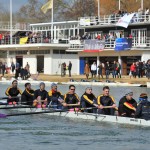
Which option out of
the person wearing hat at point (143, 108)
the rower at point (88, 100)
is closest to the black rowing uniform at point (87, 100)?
the rower at point (88, 100)

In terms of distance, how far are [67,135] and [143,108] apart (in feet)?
11.2

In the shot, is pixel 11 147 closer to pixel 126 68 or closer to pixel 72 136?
pixel 72 136

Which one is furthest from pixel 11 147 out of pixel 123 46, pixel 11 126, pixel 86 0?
pixel 86 0

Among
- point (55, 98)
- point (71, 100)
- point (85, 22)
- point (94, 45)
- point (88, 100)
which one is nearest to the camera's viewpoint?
point (88, 100)

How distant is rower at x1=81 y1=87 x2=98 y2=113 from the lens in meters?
25.8

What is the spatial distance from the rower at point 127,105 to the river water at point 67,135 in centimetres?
71

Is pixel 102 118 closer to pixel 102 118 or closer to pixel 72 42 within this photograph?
pixel 102 118

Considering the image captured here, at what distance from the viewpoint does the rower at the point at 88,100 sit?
84.7 ft

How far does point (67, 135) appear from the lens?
22.5 m

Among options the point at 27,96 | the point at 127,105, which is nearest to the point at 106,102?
the point at 127,105

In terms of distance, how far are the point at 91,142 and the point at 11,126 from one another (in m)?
5.02

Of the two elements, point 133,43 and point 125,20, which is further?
point 133,43

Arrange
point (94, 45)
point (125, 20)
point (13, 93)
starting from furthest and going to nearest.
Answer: point (94, 45), point (125, 20), point (13, 93)

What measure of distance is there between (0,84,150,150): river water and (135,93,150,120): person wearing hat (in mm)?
564
